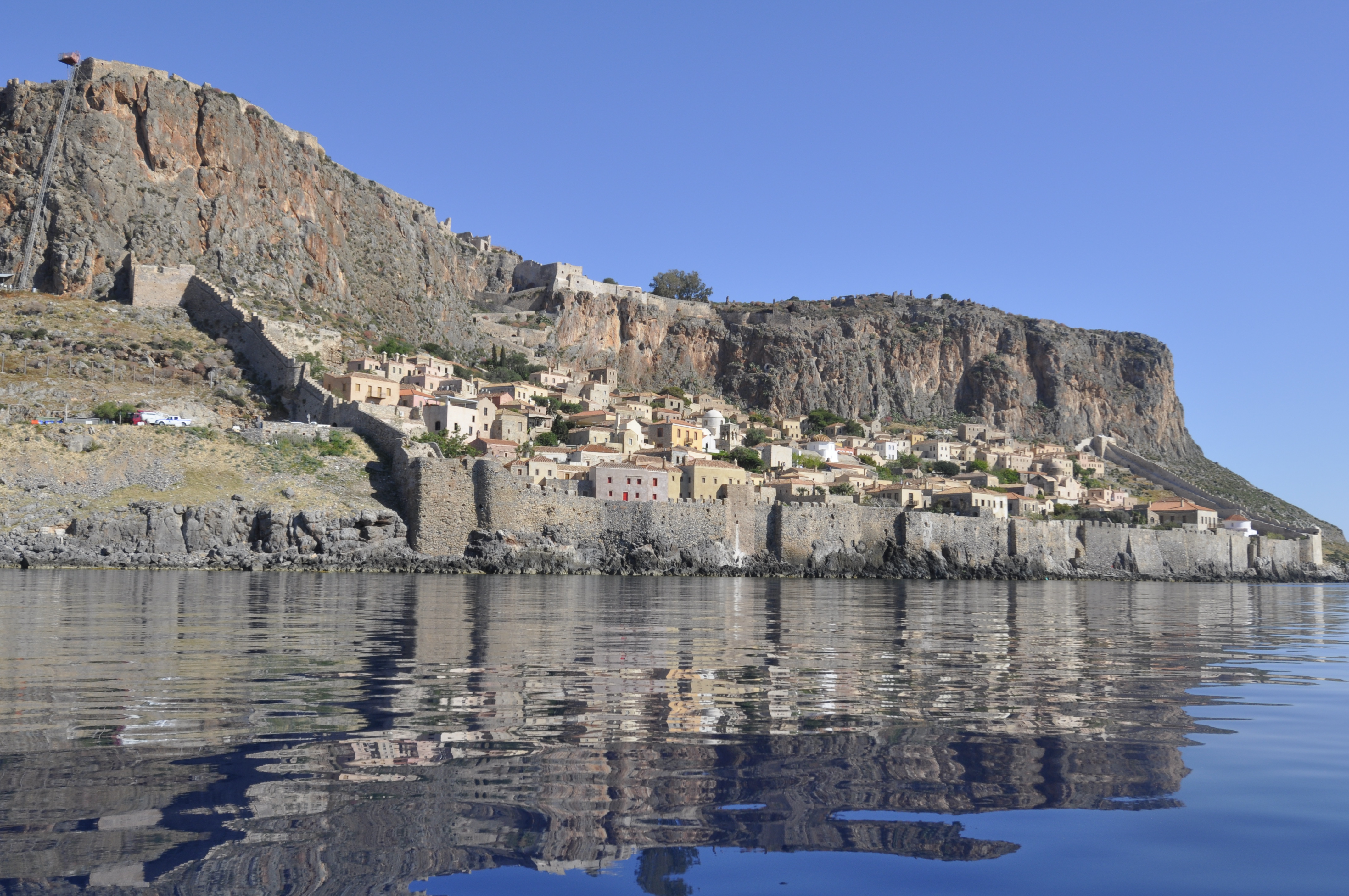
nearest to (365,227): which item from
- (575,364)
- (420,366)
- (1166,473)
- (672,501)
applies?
(575,364)

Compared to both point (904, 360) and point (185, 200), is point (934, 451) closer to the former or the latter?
point (904, 360)

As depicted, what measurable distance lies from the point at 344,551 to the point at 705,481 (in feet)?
71.0

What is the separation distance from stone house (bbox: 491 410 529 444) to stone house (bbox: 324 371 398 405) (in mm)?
5963

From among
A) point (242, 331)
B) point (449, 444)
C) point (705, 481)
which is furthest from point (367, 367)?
point (705, 481)

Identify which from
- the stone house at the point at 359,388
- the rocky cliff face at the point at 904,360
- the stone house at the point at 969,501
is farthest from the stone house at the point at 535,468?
the rocky cliff face at the point at 904,360

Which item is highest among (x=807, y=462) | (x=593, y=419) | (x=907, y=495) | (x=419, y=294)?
(x=419, y=294)

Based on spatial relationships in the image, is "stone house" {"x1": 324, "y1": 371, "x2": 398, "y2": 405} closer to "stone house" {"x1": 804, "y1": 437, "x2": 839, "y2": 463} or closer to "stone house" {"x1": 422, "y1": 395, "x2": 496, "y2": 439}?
"stone house" {"x1": 422, "y1": 395, "x2": 496, "y2": 439}

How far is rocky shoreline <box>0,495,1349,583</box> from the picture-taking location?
4100cm

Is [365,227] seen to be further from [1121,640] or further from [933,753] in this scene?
[933,753]

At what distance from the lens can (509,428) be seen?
219 feet

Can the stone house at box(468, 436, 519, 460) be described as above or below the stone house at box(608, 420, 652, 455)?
below

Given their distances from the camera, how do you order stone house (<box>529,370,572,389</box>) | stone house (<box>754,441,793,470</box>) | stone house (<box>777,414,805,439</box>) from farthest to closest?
stone house (<box>777,414,805,439</box>) → stone house (<box>529,370,572,389</box>) → stone house (<box>754,441,793,470</box>)

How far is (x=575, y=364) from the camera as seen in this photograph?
10825cm

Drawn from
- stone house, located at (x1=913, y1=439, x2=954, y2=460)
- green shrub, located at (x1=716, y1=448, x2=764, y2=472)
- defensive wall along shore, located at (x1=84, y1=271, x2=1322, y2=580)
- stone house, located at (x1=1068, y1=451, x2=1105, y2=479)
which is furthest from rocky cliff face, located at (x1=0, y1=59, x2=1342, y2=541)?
green shrub, located at (x1=716, y1=448, x2=764, y2=472)
